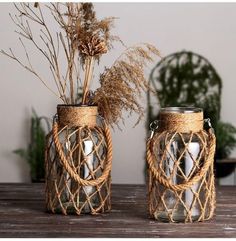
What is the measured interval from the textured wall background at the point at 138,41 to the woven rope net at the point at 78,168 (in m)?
3.32

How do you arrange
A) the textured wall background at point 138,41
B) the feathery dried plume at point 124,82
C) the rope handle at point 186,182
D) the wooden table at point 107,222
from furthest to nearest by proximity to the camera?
1. the textured wall background at point 138,41
2. the feathery dried plume at point 124,82
3. the rope handle at point 186,182
4. the wooden table at point 107,222

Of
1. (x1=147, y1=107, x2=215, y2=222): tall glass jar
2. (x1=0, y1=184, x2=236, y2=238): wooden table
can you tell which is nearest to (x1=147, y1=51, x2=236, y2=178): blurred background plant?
(x1=0, y1=184, x2=236, y2=238): wooden table

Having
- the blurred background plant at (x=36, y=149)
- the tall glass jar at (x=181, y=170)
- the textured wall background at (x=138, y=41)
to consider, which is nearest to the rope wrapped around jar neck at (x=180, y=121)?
the tall glass jar at (x=181, y=170)

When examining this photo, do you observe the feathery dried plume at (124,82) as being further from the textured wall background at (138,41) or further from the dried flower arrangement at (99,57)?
the textured wall background at (138,41)

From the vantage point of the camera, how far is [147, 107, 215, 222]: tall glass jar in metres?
1.62

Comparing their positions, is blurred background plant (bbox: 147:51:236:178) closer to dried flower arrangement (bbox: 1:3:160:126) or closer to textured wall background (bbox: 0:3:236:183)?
textured wall background (bbox: 0:3:236:183)

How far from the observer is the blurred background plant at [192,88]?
5070 mm

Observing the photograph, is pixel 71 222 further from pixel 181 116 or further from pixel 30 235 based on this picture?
pixel 181 116

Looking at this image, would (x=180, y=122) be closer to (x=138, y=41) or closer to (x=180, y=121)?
(x=180, y=121)

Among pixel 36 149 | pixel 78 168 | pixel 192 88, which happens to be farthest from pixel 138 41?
pixel 78 168

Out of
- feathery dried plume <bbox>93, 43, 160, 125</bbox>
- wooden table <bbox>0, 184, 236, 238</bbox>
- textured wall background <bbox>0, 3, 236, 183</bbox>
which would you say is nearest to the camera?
wooden table <bbox>0, 184, 236, 238</bbox>

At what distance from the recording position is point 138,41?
5031 millimetres

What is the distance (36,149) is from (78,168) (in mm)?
3536

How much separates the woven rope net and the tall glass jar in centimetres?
14
